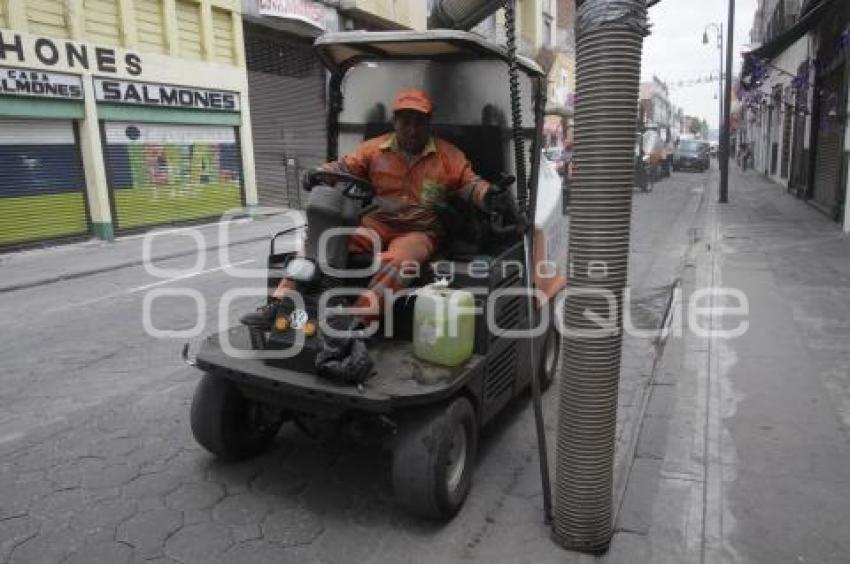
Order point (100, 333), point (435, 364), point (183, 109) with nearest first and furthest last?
point (435, 364) < point (100, 333) < point (183, 109)

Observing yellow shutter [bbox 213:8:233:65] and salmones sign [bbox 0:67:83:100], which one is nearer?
salmones sign [bbox 0:67:83:100]

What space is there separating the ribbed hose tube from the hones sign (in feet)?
42.1

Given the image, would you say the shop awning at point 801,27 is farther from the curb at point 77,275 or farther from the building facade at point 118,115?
the building facade at point 118,115

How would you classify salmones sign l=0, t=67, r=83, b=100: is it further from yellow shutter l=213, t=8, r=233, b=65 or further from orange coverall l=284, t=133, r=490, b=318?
orange coverall l=284, t=133, r=490, b=318

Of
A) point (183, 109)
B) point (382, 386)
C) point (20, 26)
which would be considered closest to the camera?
point (382, 386)

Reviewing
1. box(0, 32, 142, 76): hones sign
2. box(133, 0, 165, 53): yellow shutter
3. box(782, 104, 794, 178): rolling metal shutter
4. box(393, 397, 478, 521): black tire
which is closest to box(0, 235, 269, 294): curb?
box(0, 32, 142, 76): hones sign

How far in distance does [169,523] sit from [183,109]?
48.3ft

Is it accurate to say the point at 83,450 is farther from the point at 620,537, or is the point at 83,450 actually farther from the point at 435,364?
the point at 620,537

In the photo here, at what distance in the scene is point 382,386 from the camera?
3.20 m

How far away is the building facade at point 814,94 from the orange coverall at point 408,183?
421 inches

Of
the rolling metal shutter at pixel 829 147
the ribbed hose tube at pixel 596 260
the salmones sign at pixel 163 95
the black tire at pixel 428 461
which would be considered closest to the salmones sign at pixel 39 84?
the salmones sign at pixel 163 95

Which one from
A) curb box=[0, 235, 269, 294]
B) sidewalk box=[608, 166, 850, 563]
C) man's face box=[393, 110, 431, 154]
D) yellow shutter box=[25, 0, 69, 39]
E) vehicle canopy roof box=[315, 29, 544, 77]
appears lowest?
sidewalk box=[608, 166, 850, 563]

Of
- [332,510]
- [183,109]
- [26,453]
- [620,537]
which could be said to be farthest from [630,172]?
[183,109]

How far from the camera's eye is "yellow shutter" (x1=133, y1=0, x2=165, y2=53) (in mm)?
15094
